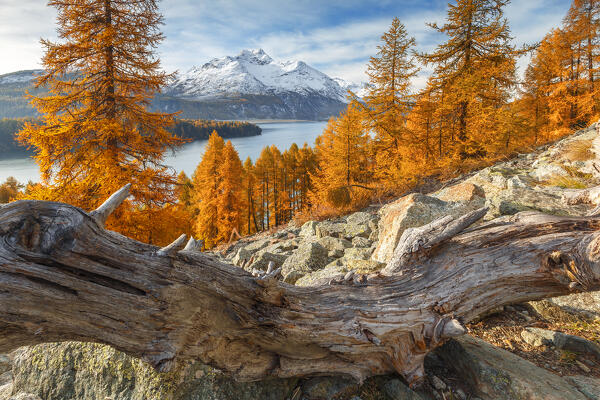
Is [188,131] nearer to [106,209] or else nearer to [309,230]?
[309,230]

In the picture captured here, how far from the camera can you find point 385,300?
2.55 metres

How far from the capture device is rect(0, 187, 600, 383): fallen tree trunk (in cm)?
169

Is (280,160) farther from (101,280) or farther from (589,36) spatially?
(101,280)

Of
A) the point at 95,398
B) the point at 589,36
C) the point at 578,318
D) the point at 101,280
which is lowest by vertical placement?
the point at 95,398

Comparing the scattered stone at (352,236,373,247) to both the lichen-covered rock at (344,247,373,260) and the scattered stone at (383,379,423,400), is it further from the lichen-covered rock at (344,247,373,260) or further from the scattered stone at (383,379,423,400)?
the scattered stone at (383,379,423,400)

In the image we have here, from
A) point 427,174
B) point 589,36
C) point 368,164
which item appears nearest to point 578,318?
point 427,174

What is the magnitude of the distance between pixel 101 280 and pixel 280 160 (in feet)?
112

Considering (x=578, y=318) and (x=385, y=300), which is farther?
(x=578, y=318)

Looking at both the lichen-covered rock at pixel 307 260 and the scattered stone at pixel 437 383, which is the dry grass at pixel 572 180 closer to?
the lichen-covered rock at pixel 307 260

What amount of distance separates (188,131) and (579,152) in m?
107

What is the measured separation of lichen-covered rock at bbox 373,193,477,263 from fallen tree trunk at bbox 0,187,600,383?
158 cm

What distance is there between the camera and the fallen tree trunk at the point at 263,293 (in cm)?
169

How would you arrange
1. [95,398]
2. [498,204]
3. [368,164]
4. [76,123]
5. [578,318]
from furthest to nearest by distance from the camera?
1. [368,164]
2. [76,123]
3. [498,204]
4. [578,318]
5. [95,398]

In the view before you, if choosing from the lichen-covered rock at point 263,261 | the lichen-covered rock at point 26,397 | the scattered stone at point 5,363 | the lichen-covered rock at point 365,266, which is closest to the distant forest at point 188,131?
the lichen-covered rock at point 263,261
